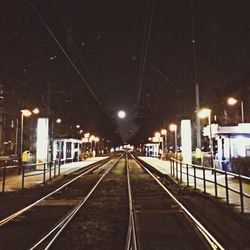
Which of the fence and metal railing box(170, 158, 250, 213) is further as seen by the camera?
the fence

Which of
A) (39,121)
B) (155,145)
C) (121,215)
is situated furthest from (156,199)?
(155,145)

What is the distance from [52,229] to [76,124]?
55.4 meters

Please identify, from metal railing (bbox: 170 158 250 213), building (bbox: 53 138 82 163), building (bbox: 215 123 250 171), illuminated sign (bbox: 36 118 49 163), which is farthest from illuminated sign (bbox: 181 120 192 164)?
building (bbox: 53 138 82 163)

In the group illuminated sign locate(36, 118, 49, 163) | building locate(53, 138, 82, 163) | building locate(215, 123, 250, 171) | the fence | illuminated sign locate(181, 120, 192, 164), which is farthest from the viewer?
building locate(53, 138, 82, 163)

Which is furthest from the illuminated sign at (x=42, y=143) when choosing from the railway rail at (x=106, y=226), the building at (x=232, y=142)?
the railway rail at (x=106, y=226)

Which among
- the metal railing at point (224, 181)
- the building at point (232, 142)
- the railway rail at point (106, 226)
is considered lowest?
the railway rail at point (106, 226)

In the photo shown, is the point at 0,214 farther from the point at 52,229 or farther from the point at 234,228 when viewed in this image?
the point at 234,228

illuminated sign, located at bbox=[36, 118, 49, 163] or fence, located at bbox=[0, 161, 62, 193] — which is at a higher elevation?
illuminated sign, located at bbox=[36, 118, 49, 163]

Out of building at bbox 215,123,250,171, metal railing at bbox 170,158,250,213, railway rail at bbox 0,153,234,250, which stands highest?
building at bbox 215,123,250,171

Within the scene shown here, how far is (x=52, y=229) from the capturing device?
7816 millimetres

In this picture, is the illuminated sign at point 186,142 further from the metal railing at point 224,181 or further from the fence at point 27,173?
the fence at point 27,173

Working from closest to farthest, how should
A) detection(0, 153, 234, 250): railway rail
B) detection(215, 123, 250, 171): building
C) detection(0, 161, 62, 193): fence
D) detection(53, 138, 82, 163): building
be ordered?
1. detection(0, 153, 234, 250): railway rail
2. detection(0, 161, 62, 193): fence
3. detection(215, 123, 250, 171): building
4. detection(53, 138, 82, 163): building

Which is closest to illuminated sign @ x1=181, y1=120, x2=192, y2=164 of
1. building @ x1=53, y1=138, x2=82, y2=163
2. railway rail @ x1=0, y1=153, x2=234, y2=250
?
building @ x1=53, y1=138, x2=82, y2=163

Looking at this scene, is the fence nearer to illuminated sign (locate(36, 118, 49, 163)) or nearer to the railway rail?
illuminated sign (locate(36, 118, 49, 163))
